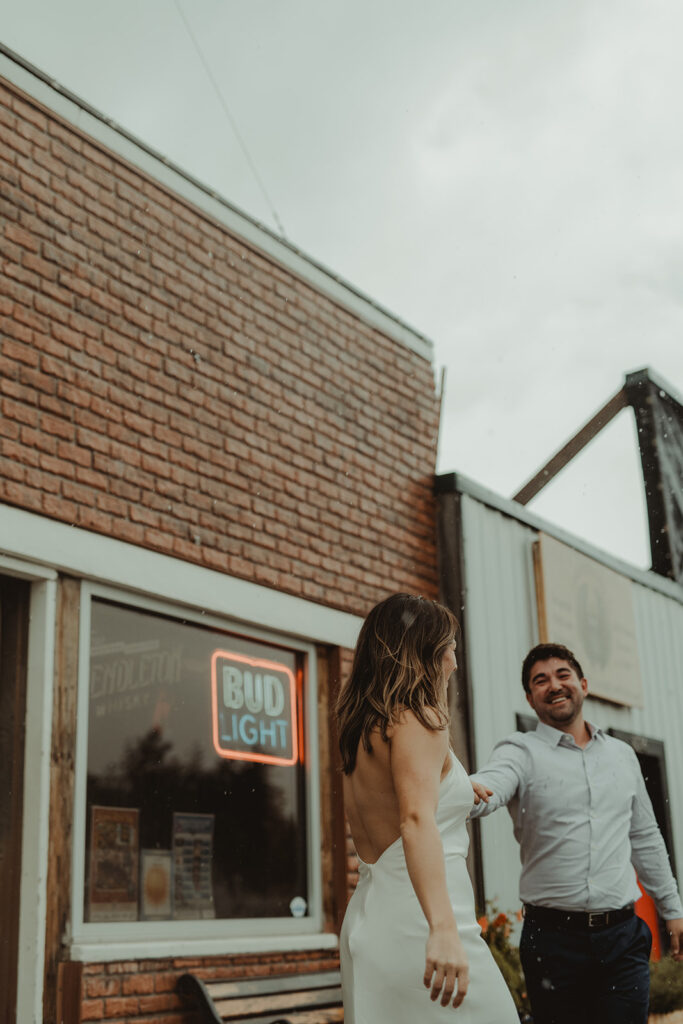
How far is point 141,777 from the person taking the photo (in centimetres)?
609

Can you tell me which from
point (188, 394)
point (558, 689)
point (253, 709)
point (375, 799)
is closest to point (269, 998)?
point (253, 709)

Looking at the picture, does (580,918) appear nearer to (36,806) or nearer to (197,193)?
(36,806)

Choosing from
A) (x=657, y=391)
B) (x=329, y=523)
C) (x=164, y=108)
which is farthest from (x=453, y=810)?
(x=657, y=391)

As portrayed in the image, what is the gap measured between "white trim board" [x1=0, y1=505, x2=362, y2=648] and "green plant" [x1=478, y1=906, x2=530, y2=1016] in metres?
1.96

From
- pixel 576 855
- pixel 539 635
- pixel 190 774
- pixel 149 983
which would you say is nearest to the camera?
pixel 576 855

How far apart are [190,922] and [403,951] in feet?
12.0

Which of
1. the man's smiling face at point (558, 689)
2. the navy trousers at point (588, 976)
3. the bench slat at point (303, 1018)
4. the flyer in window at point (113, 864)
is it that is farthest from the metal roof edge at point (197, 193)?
the navy trousers at point (588, 976)

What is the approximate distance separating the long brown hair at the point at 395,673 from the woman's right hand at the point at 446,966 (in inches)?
19.7

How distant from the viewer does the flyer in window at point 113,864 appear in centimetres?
571

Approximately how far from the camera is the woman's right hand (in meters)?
2.65

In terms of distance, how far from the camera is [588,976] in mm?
4387

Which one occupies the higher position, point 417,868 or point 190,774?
point 190,774

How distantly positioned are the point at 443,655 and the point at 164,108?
17.0 ft

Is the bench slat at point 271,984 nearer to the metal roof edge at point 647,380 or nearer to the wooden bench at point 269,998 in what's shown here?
the wooden bench at point 269,998
